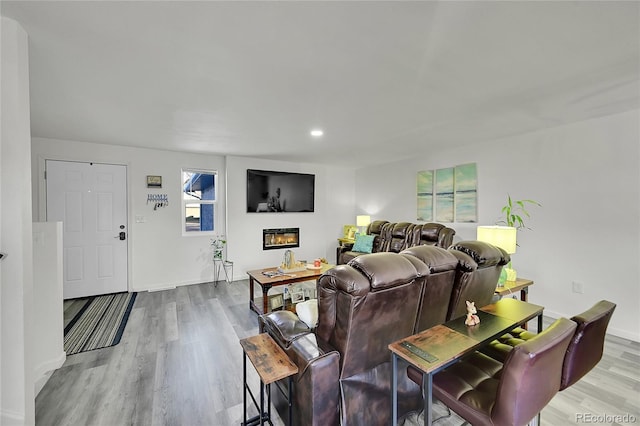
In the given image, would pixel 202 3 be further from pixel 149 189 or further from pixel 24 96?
pixel 149 189

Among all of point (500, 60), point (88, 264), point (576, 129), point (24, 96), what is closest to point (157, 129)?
point (24, 96)

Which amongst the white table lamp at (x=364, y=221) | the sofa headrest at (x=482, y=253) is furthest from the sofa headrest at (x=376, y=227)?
the sofa headrest at (x=482, y=253)

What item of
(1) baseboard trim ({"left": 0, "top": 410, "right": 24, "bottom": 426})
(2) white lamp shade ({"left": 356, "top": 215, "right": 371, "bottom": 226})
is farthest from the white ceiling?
(2) white lamp shade ({"left": 356, "top": 215, "right": 371, "bottom": 226})

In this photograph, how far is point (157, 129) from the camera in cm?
338

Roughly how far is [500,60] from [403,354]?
2022 mm

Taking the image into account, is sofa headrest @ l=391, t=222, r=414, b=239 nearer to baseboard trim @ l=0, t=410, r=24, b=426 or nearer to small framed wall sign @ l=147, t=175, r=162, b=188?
small framed wall sign @ l=147, t=175, r=162, b=188

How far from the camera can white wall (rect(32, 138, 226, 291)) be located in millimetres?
4230

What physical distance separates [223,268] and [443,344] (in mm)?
4612

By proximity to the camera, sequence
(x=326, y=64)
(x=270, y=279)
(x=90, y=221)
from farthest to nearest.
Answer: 1. (x=90, y=221)
2. (x=270, y=279)
3. (x=326, y=64)

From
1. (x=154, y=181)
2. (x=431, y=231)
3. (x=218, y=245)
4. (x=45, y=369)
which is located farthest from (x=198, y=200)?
(x=431, y=231)

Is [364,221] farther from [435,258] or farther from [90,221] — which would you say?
[90,221]

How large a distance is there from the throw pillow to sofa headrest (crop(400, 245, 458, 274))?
3.61 metres

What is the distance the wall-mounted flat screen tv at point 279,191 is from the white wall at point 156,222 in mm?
871

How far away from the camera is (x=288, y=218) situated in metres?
5.86
